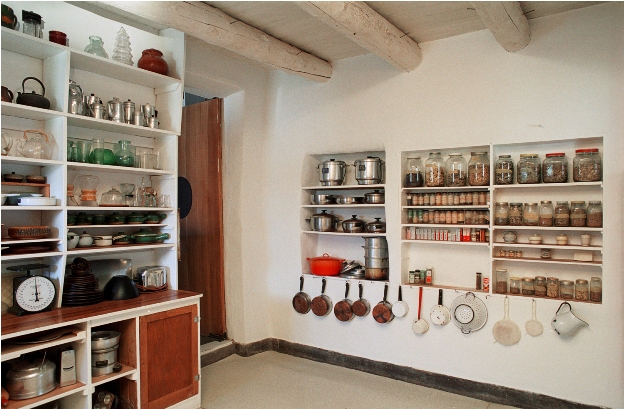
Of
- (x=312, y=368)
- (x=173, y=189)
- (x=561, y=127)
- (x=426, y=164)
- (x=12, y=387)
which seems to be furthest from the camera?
(x=312, y=368)

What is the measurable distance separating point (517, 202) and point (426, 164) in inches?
28.0

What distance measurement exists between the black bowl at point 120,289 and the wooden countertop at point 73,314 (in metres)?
0.05

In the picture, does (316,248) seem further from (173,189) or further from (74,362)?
(74,362)

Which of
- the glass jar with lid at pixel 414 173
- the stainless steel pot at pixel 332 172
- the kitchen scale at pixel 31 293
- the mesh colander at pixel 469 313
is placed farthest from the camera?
the stainless steel pot at pixel 332 172

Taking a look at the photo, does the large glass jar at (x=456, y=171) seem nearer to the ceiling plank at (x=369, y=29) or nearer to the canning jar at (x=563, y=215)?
the canning jar at (x=563, y=215)

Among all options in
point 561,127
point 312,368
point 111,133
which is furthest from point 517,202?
point 111,133

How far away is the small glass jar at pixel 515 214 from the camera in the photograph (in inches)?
121

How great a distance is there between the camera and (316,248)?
4.19 m

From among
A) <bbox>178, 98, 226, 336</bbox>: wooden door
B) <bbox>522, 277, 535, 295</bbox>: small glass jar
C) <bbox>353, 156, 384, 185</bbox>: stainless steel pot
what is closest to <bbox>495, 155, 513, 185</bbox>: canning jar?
<bbox>522, 277, 535, 295</bbox>: small glass jar

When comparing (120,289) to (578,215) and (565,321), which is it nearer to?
(565,321)

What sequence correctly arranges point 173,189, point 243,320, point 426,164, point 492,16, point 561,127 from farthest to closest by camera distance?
1. point 243,320
2. point 426,164
3. point 173,189
4. point 561,127
5. point 492,16

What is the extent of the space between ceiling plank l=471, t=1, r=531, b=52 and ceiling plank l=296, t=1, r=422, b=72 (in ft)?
2.07

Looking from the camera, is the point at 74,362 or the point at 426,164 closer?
the point at 74,362

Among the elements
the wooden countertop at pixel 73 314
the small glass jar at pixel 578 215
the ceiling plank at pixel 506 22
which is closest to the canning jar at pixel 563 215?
the small glass jar at pixel 578 215
